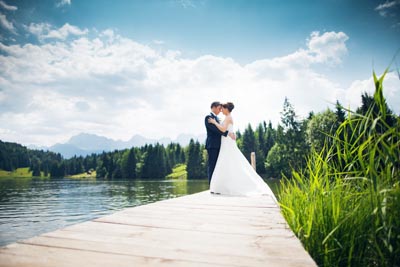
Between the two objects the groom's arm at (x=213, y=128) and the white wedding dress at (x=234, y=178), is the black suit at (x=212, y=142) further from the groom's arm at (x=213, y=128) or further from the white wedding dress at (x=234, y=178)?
the white wedding dress at (x=234, y=178)

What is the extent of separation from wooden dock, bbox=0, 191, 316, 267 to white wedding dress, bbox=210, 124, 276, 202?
3098mm

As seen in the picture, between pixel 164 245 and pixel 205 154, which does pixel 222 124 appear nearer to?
pixel 164 245

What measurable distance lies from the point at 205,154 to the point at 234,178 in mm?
84019

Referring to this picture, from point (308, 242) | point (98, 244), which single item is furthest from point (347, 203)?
point (98, 244)

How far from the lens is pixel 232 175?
622cm

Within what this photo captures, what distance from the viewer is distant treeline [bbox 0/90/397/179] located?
43.5 metres

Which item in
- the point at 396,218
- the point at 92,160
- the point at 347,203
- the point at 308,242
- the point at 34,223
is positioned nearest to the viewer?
the point at 396,218

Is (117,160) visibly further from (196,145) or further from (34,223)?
(34,223)

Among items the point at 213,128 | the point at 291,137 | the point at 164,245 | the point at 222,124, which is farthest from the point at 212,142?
the point at 291,137

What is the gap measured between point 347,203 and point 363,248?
0.51 meters

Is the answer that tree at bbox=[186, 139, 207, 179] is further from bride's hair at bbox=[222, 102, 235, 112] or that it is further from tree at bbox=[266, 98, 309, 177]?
bride's hair at bbox=[222, 102, 235, 112]

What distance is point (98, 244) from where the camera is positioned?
1.93 meters

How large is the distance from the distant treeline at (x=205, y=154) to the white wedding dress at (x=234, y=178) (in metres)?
1.35

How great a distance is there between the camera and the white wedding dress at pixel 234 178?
596 centimetres
